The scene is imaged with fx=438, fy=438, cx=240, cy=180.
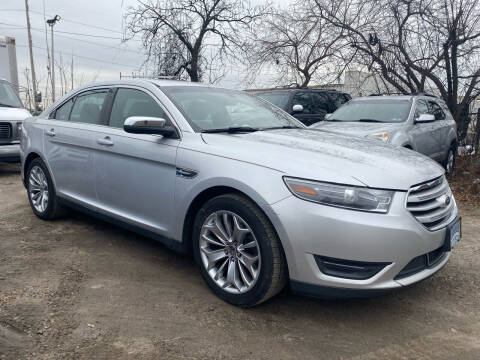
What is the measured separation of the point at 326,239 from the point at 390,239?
0.37m

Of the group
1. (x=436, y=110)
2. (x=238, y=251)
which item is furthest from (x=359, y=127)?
(x=238, y=251)

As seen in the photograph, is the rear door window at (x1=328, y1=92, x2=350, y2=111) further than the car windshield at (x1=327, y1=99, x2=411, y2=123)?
Yes

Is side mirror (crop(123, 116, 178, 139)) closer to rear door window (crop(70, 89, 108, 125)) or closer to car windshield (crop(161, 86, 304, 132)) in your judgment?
car windshield (crop(161, 86, 304, 132))

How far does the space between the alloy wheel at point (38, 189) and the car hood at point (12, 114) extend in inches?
150

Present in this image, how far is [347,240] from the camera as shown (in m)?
2.51

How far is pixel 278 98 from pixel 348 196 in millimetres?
6844

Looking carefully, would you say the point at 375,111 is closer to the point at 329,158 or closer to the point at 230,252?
the point at 329,158

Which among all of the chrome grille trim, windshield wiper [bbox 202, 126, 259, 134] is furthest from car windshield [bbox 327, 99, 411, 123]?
the chrome grille trim

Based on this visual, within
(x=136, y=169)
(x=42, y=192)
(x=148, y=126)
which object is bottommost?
(x=42, y=192)

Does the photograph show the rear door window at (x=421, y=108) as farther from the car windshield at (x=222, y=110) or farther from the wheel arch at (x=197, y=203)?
the wheel arch at (x=197, y=203)

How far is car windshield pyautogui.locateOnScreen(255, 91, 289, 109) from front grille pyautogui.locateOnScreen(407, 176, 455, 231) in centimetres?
604

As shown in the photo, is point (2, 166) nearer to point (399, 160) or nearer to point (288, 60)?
point (288, 60)

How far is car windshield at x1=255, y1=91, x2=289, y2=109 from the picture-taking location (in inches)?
353

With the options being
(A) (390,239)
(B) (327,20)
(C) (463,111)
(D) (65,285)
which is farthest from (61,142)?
(C) (463,111)
